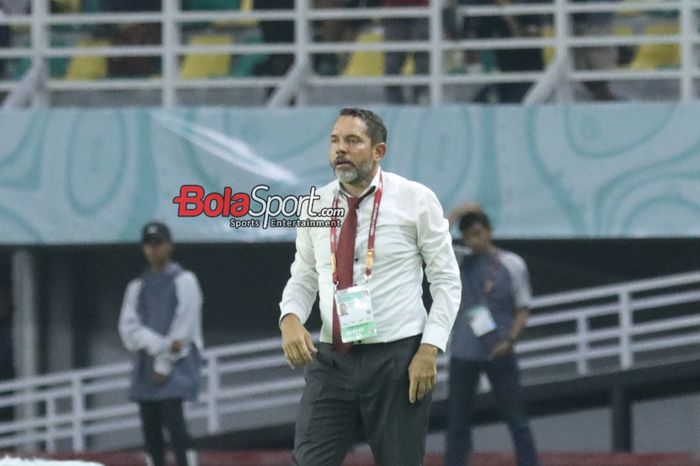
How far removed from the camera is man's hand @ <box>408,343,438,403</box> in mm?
6438

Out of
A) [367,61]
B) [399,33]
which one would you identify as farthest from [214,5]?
[399,33]

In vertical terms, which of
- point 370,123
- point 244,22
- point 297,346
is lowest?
point 297,346

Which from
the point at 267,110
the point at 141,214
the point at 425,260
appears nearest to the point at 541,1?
the point at 267,110

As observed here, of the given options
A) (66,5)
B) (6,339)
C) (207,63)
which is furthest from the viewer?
(207,63)

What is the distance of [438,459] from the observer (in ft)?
43.1

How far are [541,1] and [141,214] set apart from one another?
4227 millimetres

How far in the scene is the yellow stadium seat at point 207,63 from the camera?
48.4 ft

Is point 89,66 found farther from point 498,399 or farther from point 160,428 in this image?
point 498,399

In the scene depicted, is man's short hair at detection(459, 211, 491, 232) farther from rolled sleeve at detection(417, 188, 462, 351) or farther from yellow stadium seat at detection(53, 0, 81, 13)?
yellow stadium seat at detection(53, 0, 81, 13)

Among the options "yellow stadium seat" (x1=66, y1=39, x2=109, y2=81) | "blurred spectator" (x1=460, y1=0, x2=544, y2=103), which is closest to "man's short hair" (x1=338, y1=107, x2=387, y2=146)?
"blurred spectator" (x1=460, y1=0, x2=544, y2=103)

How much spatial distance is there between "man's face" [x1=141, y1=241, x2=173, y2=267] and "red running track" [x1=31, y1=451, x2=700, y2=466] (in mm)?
2535

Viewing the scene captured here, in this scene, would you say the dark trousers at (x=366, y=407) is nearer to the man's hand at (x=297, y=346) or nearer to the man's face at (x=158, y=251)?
the man's hand at (x=297, y=346)

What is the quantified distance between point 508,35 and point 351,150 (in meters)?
7.52

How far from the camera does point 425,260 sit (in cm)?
665
